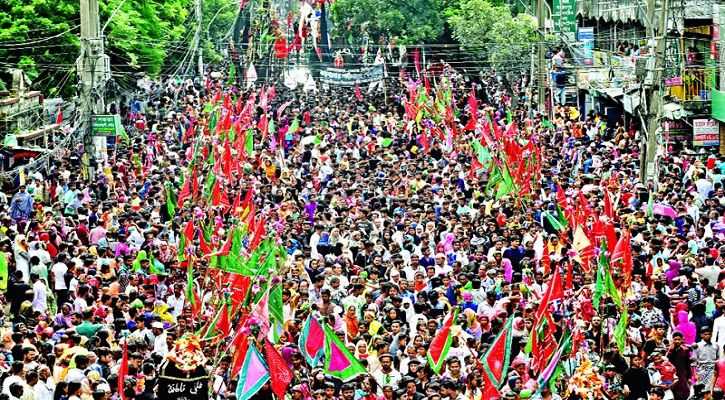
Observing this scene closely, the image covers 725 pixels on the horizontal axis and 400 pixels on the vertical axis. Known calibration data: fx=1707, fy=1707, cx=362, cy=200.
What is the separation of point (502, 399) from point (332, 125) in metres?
26.0

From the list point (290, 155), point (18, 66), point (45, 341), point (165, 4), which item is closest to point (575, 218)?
point (45, 341)

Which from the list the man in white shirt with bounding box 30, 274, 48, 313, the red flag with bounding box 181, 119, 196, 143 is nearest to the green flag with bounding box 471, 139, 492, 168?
the red flag with bounding box 181, 119, 196, 143

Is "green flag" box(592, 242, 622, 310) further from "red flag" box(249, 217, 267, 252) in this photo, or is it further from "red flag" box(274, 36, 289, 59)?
"red flag" box(274, 36, 289, 59)

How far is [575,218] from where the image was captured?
2162cm

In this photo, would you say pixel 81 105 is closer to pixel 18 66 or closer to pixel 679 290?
pixel 18 66

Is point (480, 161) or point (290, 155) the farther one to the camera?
point (290, 155)

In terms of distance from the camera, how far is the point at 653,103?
30.5 m

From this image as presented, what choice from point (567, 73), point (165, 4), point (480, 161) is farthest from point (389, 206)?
point (165, 4)

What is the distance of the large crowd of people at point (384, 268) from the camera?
49.0 feet

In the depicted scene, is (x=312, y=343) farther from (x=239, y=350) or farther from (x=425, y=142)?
(x=425, y=142)

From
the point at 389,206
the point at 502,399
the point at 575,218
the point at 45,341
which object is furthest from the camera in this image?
the point at 389,206

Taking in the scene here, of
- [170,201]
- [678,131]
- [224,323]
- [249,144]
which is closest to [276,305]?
[224,323]

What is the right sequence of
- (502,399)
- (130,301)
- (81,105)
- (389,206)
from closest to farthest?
A: (502,399)
(130,301)
(389,206)
(81,105)

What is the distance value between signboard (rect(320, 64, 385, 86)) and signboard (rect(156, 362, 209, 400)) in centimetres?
3455
